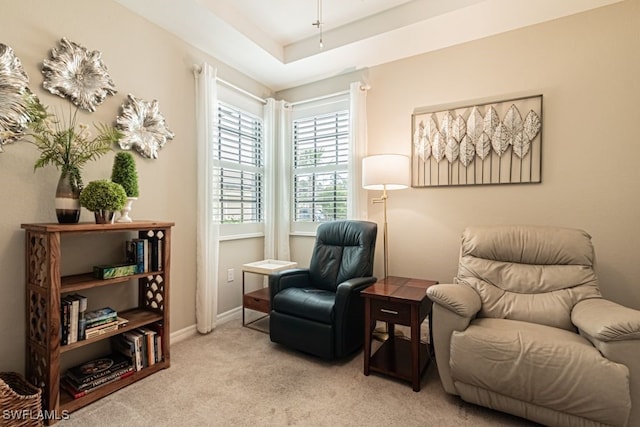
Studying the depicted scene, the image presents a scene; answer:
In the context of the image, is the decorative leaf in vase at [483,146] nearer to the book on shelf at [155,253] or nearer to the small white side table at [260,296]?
the small white side table at [260,296]

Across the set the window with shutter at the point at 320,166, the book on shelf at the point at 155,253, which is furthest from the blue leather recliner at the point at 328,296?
the book on shelf at the point at 155,253

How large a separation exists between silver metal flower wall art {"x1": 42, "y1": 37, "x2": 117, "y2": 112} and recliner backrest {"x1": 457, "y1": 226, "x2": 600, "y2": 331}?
2819 millimetres

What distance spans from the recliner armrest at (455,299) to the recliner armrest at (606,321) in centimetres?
50

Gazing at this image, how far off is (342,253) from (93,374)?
1932 millimetres

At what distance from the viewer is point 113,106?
2.14 meters

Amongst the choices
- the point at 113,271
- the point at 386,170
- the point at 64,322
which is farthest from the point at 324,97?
the point at 64,322

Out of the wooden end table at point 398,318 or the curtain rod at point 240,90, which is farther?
the curtain rod at point 240,90

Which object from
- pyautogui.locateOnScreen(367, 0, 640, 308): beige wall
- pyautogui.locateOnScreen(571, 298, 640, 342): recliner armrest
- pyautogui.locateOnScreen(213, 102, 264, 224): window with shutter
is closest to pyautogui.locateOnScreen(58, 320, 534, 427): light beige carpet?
pyautogui.locateOnScreen(571, 298, 640, 342): recliner armrest

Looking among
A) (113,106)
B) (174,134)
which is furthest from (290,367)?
(113,106)

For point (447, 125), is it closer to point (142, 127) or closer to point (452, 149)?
point (452, 149)

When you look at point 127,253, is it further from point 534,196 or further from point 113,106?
point 534,196

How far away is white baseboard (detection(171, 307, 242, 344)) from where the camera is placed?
2.55 meters

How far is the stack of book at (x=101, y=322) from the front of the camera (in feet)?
5.81

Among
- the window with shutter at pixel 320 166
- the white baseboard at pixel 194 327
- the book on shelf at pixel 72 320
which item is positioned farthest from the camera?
the window with shutter at pixel 320 166
